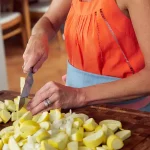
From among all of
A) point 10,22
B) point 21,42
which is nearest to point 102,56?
point 10,22

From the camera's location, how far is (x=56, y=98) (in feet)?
3.88

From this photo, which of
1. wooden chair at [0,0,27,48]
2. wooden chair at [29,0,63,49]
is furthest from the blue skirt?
wooden chair at [29,0,63,49]

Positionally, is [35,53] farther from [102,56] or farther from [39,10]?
[39,10]

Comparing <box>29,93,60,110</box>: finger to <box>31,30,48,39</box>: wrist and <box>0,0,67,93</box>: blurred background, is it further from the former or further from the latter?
<box>0,0,67,93</box>: blurred background

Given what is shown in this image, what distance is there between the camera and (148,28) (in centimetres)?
115

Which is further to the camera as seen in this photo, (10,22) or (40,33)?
(10,22)

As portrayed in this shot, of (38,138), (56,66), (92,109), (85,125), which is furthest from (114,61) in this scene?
(56,66)

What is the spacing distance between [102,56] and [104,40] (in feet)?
0.17

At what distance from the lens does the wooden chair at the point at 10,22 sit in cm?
396

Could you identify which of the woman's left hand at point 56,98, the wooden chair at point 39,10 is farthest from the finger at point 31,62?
the wooden chair at point 39,10

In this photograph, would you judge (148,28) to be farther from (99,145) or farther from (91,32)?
(99,145)

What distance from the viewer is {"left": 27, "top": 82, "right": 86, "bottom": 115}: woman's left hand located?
1.18 meters

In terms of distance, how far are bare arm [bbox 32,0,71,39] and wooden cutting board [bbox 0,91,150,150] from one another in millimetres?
382

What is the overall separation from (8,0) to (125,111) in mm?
3406
